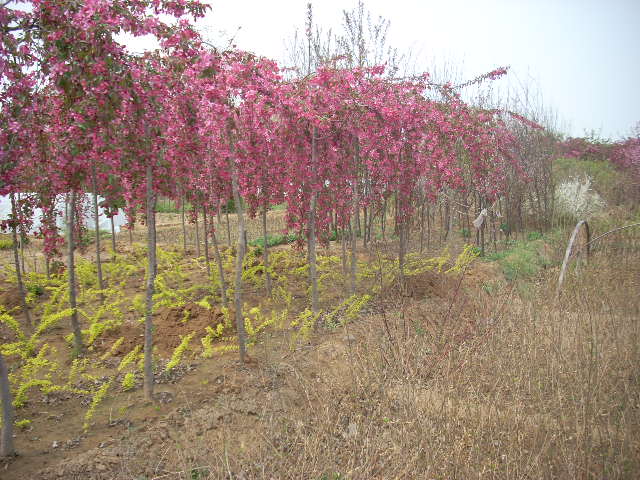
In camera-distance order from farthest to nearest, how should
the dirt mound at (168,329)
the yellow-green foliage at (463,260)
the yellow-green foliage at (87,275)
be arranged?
1. the yellow-green foliage at (87,275)
2. the yellow-green foliage at (463,260)
3. the dirt mound at (168,329)

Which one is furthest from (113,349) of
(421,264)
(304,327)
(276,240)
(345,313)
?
(276,240)

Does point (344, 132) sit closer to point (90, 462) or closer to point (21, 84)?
point (21, 84)

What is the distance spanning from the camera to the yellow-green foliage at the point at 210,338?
172 inches

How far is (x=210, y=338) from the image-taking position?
4.75 metres

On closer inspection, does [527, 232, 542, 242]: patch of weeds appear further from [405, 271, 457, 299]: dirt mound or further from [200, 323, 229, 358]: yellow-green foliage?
[200, 323, 229, 358]: yellow-green foliage

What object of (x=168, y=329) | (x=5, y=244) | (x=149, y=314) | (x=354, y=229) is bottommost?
(x=168, y=329)

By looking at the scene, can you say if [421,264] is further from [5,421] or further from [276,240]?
[5,421]

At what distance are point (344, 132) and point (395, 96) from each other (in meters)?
0.97

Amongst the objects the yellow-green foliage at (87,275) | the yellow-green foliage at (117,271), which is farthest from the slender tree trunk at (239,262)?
the yellow-green foliage at (87,275)

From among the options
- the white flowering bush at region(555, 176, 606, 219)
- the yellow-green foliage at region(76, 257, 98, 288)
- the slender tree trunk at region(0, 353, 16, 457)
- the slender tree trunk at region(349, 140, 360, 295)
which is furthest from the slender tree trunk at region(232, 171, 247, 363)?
the white flowering bush at region(555, 176, 606, 219)

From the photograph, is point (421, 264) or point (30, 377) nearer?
point (30, 377)

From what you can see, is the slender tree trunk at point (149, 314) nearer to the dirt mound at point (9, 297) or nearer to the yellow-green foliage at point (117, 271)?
the yellow-green foliage at point (117, 271)

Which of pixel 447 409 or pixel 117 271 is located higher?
pixel 117 271

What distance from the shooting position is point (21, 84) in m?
2.76
